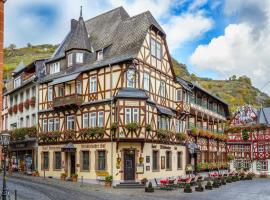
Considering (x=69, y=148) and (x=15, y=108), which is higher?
(x=15, y=108)

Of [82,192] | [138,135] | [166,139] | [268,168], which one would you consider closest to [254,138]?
[268,168]

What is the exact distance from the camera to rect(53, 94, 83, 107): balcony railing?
36062 millimetres

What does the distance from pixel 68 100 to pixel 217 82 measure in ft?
412

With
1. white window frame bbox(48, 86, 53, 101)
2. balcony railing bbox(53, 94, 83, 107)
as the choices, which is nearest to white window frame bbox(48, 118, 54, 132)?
white window frame bbox(48, 86, 53, 101)

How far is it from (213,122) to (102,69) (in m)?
24.0

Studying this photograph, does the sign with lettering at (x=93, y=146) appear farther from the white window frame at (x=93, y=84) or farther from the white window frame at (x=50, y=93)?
the white window frame at (x=50, y=93)

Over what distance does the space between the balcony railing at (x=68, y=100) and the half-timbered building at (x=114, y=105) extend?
0.29 feet

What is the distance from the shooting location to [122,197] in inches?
1003

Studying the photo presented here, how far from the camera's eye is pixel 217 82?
6161 inches

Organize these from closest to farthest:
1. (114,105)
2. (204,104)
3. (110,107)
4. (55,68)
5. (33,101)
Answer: (114,105) < (110,107) < (55,68) < (33,101) < (204,104)

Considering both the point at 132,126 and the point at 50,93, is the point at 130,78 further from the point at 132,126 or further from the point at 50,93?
the point at 50,93

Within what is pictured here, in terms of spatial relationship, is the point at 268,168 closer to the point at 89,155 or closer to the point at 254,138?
the point at 254,138

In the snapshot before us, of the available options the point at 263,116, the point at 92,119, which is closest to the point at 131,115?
the point at 92,119

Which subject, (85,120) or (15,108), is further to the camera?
(15,108)
